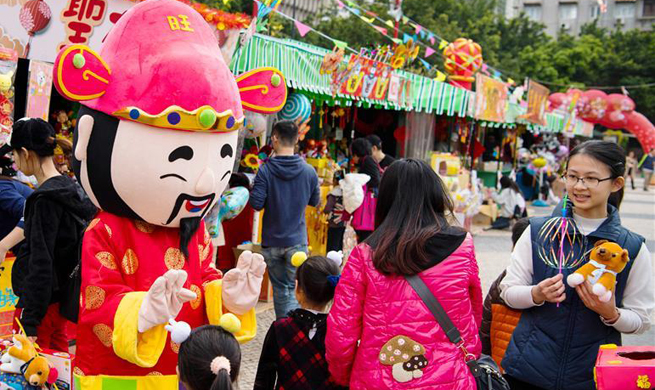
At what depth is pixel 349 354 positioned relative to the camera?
2.45 m

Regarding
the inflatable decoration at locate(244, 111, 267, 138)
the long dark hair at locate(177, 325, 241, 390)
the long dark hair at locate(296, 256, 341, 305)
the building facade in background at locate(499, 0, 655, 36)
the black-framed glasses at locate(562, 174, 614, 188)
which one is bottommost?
the long dark hair at locate(177, 325, 241, 390)

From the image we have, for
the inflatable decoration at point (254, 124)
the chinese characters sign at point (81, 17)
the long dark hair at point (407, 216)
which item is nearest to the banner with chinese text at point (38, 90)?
the chinese characters sign at point (81, 17)

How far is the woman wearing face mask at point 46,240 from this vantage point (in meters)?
3.12

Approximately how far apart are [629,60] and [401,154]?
33.6 m

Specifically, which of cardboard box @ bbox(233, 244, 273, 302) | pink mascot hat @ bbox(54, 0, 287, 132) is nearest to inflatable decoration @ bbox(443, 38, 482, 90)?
cardboard box @ bbox(233, 244, 273, 302)

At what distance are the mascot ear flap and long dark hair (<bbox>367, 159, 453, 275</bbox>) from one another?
47.0 inches

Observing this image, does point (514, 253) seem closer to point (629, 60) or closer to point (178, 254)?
point (178, 254)

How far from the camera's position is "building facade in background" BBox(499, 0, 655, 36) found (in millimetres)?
62125

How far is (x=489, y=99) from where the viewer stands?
12922 mm

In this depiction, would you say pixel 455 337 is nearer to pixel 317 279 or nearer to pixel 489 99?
pixel 317 279

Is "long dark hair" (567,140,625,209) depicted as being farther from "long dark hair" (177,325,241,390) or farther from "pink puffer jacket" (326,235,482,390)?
"long dark hair" (177,325,241,390)

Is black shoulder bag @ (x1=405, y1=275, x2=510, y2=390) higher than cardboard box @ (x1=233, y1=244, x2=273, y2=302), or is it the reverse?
black shoulder bag @ (x1=405, y1=275, x2=510, y2=390)

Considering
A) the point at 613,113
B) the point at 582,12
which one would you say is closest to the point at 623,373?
the point at 613,113

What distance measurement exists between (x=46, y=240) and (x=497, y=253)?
7.96 meters
